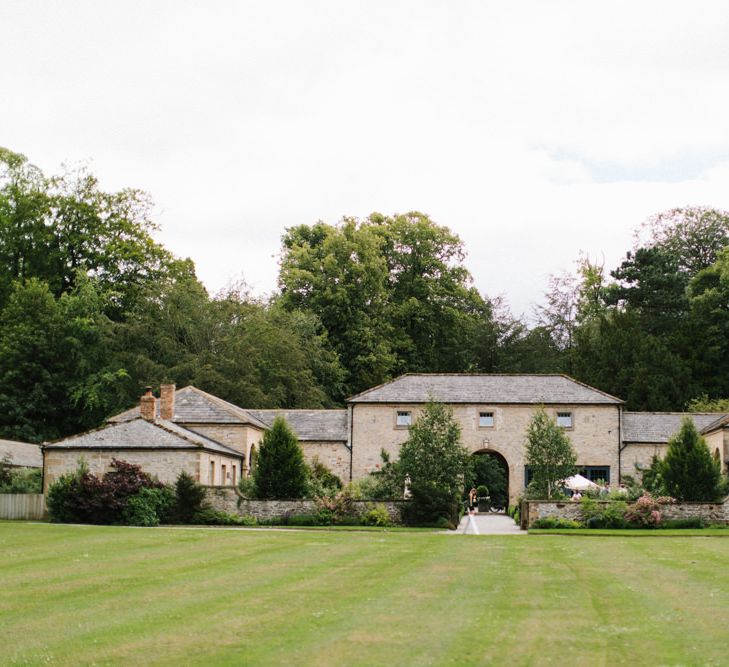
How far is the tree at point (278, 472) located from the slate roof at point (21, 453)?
15282mm

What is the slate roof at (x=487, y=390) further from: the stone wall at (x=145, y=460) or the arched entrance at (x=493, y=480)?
the arched entrance at (x=493, y=480)

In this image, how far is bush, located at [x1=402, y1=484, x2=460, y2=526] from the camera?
3728 cm

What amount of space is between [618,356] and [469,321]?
14.3 meters

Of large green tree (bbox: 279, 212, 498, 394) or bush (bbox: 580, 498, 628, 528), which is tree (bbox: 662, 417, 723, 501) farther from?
large green tree (bbox: 279, 212, 498, 394)

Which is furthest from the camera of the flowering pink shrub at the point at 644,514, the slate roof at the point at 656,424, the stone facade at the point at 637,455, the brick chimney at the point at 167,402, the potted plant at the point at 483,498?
the potted plant at the point at 483,498

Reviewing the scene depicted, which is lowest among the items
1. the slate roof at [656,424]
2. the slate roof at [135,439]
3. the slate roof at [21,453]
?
the slate roof at [21,453]

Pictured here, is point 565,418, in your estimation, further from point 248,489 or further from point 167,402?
point 167,402

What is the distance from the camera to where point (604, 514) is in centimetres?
3566

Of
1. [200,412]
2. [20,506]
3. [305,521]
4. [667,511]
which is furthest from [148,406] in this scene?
[667,511]

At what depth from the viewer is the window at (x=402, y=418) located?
51.1 m

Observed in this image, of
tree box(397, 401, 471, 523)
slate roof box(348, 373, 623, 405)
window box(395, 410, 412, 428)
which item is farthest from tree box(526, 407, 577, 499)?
window box(395, 410, 412, 428)

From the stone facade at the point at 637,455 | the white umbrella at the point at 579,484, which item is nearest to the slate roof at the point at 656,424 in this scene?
the stone facade at the point at 637,455

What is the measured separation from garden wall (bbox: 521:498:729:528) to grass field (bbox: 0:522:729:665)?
1052 cm

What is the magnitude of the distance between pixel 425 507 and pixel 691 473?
30.8ft
